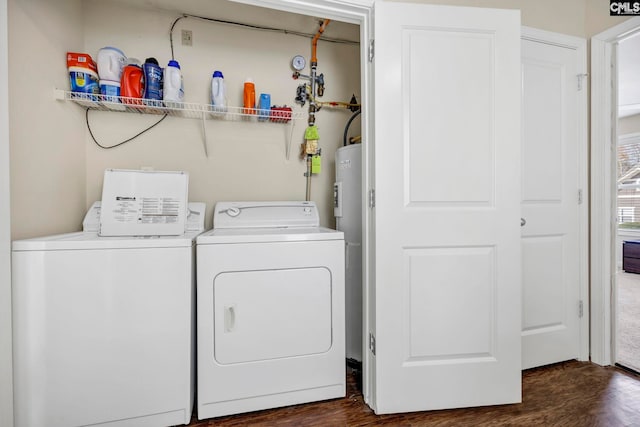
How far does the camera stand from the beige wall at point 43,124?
4.12 feet

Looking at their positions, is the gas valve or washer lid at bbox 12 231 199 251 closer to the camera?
washer lid at bbox 12 231 199 251

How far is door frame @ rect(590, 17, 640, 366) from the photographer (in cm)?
185

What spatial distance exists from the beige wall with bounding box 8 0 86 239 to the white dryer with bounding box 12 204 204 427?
29cm

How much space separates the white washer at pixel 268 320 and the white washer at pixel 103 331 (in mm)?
95

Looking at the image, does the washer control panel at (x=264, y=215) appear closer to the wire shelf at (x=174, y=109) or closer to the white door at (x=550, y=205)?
the wire shelf at (x=174, y=109)

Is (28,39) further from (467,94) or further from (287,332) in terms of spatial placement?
(467,94)

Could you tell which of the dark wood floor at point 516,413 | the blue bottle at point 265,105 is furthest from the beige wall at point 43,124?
the dark wood floor at point 516,413

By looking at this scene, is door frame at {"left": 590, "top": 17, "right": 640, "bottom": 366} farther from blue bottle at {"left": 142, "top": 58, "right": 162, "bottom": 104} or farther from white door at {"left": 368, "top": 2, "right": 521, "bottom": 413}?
blue bottle at {"left": 142, "top": 58, "right": 162, "bottom": 104}

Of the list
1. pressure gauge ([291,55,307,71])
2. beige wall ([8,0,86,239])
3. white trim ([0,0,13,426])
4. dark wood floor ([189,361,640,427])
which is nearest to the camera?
white trim ([0,0,13,426])

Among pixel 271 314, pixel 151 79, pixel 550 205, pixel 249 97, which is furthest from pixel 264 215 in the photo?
pixel 550 205

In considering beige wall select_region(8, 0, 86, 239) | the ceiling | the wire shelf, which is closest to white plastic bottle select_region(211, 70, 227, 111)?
the wire shelf

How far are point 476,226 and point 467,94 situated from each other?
665 millimetres

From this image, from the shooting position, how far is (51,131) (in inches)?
58.1

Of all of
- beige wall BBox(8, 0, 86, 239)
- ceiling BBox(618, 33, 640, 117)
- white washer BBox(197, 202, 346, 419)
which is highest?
ceiling BBox(618, 33, 640, 117)
